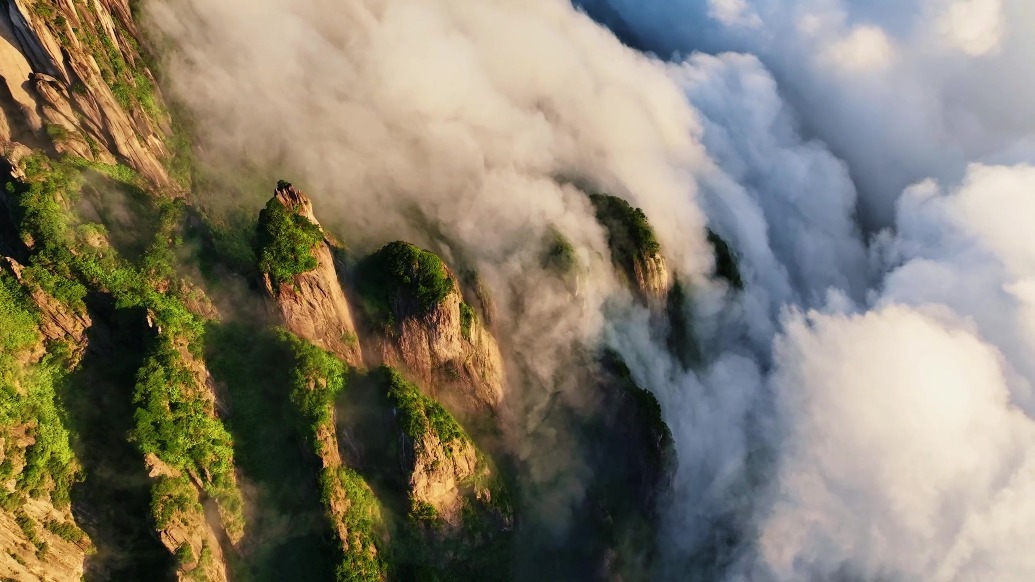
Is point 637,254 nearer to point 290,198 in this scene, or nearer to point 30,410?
point 290,198

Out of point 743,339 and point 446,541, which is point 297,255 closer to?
point 446,541

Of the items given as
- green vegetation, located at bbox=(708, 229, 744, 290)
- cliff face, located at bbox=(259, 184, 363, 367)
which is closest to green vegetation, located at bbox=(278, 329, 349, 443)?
cliff face, located at bbox=(259, 184, 363, 367)

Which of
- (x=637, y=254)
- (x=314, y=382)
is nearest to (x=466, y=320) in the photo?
(x=314, y=382)

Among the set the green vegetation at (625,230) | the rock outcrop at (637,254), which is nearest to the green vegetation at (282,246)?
the rock outcrop at (637,254)

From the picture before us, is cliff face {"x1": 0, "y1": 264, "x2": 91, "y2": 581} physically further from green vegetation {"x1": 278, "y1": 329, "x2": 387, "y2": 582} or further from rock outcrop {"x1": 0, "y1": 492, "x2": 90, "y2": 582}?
green vegetation {"x1": 278, "y1": 329, "x2": 387, "y2": 582}

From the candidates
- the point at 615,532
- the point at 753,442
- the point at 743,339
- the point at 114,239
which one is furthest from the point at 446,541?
the point at 743,339
